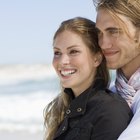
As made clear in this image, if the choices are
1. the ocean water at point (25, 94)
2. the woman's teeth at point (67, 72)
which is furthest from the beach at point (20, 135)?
the woman's teeth at point (67, 72)

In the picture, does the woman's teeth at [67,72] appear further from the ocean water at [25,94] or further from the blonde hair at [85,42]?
the ocean water at [25,94]

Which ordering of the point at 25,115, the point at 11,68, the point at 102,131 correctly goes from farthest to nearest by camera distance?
the point at 11,68
the point at 25,115
the point at 102,131

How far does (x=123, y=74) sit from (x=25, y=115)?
9617 millimetres

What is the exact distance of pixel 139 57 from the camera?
289cm

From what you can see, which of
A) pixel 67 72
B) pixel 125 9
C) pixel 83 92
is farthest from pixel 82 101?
pixel 125 9

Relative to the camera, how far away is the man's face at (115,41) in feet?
8.92

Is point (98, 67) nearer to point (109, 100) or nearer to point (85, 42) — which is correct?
point (85, 42)

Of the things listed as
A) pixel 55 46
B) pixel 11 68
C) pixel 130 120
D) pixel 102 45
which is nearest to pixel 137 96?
pixel 130 120

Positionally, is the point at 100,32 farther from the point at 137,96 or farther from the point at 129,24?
the point at 137,96

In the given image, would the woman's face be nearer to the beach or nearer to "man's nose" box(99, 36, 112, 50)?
"man's nose" box(99, 36, 112, 50)

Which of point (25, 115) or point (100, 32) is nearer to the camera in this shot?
point (100, 32)

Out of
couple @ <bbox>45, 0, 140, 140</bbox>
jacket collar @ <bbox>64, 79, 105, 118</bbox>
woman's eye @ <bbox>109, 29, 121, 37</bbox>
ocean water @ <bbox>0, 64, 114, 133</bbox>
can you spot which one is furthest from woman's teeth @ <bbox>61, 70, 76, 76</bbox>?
ocean water @ <bbox>0, 64, 114, 133</bbox>

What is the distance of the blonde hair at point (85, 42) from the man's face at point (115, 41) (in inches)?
2.7

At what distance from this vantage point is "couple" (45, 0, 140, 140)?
8.50 feet
